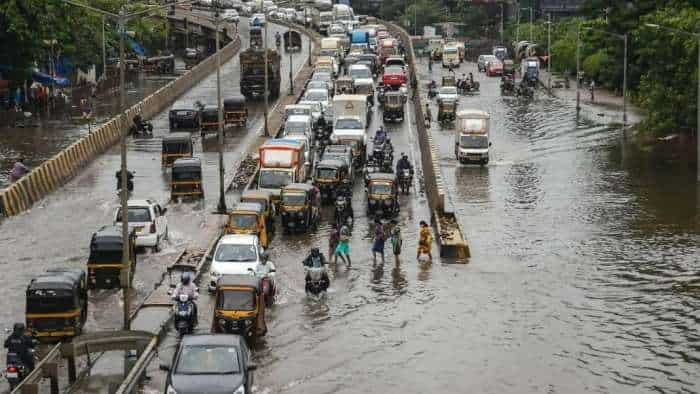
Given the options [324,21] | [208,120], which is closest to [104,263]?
[208,120]

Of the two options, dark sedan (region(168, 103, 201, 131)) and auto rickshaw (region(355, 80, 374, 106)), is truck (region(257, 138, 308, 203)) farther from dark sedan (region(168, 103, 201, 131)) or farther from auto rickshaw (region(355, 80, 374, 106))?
auto rickshaw (region(355, 80, 374, 106))

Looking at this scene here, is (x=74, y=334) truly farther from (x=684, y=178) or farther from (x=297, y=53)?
(x=297, y=53)

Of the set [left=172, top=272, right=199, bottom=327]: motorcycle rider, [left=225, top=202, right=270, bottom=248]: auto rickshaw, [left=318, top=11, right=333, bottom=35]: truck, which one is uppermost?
[left=318, top=11, right=333, bottom=35]: truck

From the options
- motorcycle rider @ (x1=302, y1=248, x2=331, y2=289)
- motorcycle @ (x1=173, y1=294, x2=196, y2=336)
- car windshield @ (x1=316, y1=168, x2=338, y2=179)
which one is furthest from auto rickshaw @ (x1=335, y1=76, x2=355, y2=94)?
motorcycle @ (x1=173, y1=294, x2=196, y2=336)

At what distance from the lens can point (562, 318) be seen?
111ft

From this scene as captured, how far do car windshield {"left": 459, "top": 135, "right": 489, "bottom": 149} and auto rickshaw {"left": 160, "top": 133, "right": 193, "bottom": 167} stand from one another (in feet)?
42.3

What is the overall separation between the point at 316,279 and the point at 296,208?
357 inches

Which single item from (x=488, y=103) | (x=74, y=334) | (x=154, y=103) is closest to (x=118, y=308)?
(x=74, y=334)

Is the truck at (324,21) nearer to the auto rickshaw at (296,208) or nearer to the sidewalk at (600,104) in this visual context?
the sidewalk at (600,104)

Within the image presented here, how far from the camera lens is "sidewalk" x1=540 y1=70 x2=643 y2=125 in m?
79.8

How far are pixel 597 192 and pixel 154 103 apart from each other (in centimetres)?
3110

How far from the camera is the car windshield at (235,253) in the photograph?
120 feet

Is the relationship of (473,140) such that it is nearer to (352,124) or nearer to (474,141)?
(474,141)

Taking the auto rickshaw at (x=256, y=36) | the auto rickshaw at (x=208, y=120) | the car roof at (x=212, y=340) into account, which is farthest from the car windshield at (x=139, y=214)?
the auto rickshaw at (x=256, y=36)
